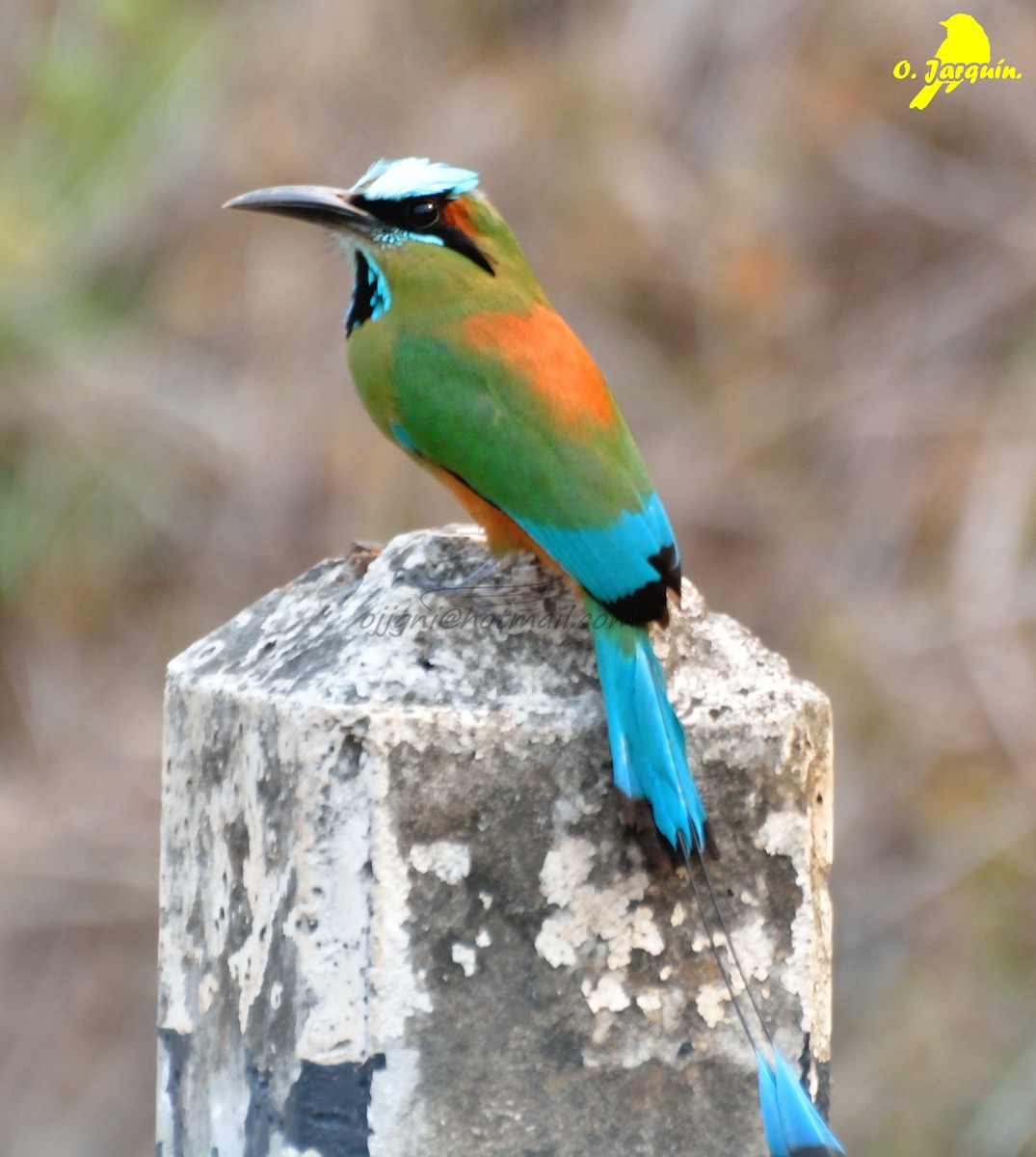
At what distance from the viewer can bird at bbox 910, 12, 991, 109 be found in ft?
19.1

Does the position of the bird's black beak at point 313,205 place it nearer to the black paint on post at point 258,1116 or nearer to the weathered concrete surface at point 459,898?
the weathered concrete surface at point 459,898

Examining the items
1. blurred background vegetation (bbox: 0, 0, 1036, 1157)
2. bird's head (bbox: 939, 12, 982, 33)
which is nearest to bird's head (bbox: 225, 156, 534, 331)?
blurred background vegetation (bbox: 0, 0, 1036, 1157)

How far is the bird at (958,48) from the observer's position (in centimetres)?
581

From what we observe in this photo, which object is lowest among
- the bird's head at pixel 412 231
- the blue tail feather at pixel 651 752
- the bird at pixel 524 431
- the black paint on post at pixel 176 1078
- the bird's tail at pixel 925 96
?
the black paint on post at pixel 176 1078

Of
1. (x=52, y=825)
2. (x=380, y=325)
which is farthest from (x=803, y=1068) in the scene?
(x=52, y=825)

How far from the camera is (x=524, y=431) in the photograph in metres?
2.41

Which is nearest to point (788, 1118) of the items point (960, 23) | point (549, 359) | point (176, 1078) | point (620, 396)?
point (176, 1078)

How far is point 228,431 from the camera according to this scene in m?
5.62

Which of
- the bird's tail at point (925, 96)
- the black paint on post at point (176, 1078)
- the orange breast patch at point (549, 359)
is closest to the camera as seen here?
the black paint on post at point (176, 1078)

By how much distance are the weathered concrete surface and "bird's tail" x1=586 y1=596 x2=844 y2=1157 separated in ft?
0.10

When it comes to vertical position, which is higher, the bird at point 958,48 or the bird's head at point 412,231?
the bird at point 958,48

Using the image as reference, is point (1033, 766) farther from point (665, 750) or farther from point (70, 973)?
point (665, 750)

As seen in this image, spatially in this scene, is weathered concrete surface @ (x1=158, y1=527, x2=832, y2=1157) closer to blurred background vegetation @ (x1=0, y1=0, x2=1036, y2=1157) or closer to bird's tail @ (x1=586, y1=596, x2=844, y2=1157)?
bird's tail @ (x1=586, y1=596, x2=844, y2=1157)

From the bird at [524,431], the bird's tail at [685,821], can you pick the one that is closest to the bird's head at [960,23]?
the bird at [524,431]
